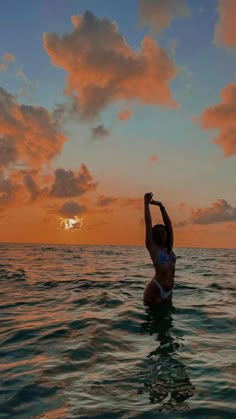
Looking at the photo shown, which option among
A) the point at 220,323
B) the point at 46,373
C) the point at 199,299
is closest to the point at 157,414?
the point at 46,373

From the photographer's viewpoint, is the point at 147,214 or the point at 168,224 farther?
the point at 168,224

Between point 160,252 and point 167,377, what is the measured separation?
4.06 metres

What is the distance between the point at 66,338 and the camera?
7.06 m

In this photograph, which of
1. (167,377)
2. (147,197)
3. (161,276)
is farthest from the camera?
(161,276)

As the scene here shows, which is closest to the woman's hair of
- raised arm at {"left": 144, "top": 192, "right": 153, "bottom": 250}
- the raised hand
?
raised arm at {"left": 144, "top": 192, "right": 153, "bottom": 250}

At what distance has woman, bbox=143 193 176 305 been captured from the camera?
8174 millimetres

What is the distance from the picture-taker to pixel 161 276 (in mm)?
9016

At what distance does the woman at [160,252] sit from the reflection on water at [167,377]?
1.61m

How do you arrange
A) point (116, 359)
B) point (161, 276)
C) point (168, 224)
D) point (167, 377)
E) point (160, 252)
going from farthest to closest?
point (161, 276), point (160, 252), point (168, 224), point (116, 359), point (167, 377)

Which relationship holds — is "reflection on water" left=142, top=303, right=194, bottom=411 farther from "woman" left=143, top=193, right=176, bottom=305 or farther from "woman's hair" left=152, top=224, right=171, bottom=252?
"woman's hair" left=152, top=224, right=171, bottom=252

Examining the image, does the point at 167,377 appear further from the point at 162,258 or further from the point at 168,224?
the point at 168,224

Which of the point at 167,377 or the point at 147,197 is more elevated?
the point at 147,197

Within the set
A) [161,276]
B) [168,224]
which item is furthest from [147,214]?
[161,276]

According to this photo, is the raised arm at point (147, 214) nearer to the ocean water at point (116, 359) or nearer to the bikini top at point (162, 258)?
the bikini top at point (162, 258)
